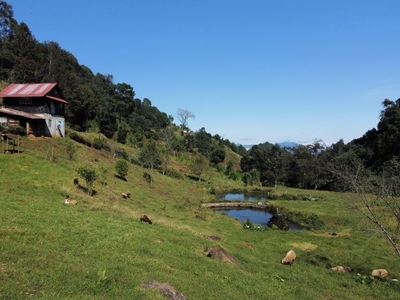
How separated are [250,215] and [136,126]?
69.3m

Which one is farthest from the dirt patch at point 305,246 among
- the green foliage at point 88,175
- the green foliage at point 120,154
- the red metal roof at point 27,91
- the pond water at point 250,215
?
the green foliage at point 120,154

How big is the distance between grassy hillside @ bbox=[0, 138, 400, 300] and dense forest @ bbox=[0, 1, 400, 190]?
95.5ft

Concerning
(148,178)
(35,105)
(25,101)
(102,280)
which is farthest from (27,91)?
(102,280)

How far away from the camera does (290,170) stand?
311ft

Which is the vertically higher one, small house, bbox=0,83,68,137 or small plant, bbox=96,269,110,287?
small house, bbox=0,83,68,137

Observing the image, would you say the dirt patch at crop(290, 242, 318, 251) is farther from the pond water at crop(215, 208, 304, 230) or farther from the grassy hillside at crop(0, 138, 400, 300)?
the pond water at crop(215, 208, 304, 230)

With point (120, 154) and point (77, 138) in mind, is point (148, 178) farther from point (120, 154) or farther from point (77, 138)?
A: point (120, 154)

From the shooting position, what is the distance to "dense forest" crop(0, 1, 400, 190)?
6975cm

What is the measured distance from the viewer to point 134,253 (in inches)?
538

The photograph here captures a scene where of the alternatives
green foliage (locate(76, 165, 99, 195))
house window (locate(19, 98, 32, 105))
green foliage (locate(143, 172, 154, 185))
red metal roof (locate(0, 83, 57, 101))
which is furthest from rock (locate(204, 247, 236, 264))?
house window (locate(19, 98, 32, 105))

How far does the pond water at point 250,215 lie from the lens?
42.5 metres

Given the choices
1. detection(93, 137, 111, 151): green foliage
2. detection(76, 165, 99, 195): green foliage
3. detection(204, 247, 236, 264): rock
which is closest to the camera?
detection(204, 247, 236, 264): rock

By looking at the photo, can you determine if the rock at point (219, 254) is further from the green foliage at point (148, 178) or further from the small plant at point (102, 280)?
the green foliage at point (148, 178)

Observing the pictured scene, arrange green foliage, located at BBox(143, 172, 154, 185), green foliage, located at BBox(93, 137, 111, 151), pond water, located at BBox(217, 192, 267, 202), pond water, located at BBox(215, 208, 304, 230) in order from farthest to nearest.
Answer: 1. pond water, located at BBox(217, 192, 267, 202)
2. green foliage, located at BBox(93, 137, 111, 151)
3. green foliage, located at BBox(143, 172, 154, 185)
4. pond water, located at BBox(215, 208, 304, 230)
